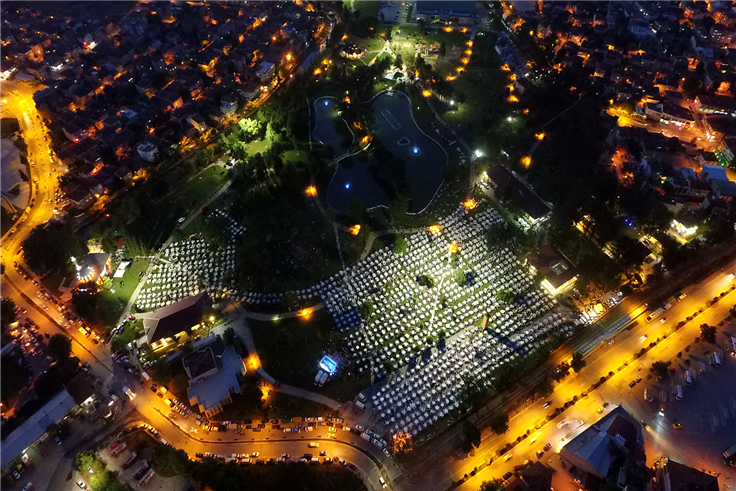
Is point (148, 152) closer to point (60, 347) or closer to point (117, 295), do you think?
point (117, 295)

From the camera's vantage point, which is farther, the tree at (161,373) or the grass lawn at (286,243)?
the grass lawn at (286,243)

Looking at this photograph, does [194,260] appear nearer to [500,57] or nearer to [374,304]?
[374,304]

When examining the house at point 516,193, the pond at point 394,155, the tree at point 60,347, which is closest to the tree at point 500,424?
the house at point 516,193

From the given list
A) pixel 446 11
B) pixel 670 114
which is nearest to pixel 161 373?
pixel 670 114

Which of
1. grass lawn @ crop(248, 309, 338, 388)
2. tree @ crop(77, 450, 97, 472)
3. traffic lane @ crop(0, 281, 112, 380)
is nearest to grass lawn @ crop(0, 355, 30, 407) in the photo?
traffic lane @ crop(0, 281, 112, 380)

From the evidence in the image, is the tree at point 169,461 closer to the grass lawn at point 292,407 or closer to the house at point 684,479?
the grass lawn at point 292,407

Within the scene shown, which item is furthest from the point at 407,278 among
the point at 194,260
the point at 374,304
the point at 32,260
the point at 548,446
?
the point at 32,260
